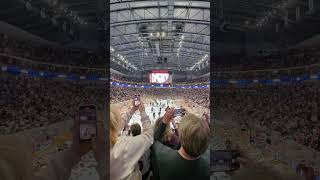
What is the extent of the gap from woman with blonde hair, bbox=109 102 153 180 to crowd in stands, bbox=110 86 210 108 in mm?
218

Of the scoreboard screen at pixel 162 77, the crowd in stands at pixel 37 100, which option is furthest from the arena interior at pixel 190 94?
the scoreboard screen at pixel 162 77

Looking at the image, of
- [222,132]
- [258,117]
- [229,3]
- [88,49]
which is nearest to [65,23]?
[88,49]

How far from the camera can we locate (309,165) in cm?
120

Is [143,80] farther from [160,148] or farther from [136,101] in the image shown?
[160,148]

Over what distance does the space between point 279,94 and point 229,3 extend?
1.68ft

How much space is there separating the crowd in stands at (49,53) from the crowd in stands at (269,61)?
63 centimetres

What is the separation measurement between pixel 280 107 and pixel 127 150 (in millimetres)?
768

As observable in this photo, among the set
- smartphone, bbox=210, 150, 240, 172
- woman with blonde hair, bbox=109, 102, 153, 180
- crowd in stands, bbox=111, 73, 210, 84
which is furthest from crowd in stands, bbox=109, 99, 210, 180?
crowd in stands, bbox=111, 73, 210, 84

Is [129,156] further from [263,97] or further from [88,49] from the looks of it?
[263,97]

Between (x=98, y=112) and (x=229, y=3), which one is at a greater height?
(x=229, y=3)

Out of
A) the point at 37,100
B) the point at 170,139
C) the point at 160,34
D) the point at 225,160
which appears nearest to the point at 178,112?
the point at 170,139

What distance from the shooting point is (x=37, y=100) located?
1195mm

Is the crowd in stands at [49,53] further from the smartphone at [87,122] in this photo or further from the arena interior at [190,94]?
the smartphone at [87,122]

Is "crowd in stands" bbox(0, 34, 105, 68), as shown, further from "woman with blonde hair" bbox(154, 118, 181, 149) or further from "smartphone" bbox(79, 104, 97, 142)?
"woman with blonde hair" bbox(154, 118, 181, 149)
